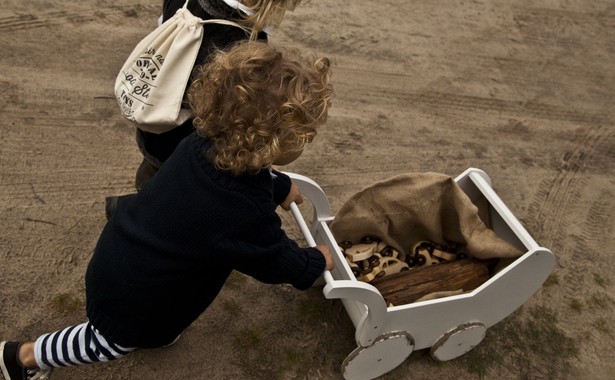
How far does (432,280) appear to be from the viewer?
A: 2332 mm

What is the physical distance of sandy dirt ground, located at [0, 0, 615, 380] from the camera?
2.52 meters

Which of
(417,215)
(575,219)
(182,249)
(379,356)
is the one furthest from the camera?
(575,219)

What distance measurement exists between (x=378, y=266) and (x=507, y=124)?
1850mm

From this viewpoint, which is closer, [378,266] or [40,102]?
[378,266]

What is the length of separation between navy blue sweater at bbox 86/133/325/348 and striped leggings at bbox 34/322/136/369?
117 mm

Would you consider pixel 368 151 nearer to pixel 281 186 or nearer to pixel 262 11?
pixel 281 186

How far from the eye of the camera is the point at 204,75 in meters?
1.63

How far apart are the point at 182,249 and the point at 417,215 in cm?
108

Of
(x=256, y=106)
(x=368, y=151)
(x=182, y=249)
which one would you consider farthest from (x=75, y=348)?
(x=368, y=151)

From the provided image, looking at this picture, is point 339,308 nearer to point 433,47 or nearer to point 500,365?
point 500,365

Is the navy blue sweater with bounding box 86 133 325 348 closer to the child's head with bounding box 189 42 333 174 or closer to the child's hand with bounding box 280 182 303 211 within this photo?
the child's head with bounding box 189 42 333 174

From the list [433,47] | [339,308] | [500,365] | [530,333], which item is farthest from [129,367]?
[433,47]

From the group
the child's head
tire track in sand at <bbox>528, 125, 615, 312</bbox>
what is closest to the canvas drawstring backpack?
the child's head

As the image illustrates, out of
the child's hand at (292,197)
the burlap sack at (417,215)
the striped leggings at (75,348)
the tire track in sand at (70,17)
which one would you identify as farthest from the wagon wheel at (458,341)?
the tire track in sand at (70,17)
